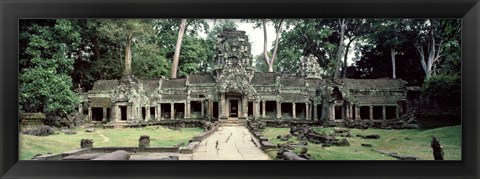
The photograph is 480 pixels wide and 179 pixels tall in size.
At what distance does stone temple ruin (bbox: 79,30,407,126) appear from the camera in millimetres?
5363

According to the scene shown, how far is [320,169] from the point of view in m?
4.07

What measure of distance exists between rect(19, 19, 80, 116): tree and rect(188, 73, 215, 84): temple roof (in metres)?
1.79

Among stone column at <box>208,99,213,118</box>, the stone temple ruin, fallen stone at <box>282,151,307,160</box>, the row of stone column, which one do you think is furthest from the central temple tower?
fallen stone at <box>282,151,307,160</box>

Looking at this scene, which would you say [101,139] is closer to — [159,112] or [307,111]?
[159,112]

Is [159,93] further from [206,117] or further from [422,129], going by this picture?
[422,129]

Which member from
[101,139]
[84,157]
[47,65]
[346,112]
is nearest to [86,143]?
[101,139]

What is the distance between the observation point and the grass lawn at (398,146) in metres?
4.31

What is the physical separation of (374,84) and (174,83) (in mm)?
3029

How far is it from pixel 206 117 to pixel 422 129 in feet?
11.1

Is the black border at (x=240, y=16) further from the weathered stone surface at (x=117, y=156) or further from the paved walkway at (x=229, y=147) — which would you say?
Result: the paved walkway at (x=229, y=147)

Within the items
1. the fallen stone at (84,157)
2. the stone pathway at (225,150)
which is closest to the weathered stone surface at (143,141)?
the stone pathway at (225,150)

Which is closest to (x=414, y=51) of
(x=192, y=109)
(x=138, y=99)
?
(x=192, y=109)

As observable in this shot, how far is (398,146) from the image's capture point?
4.78 metres
